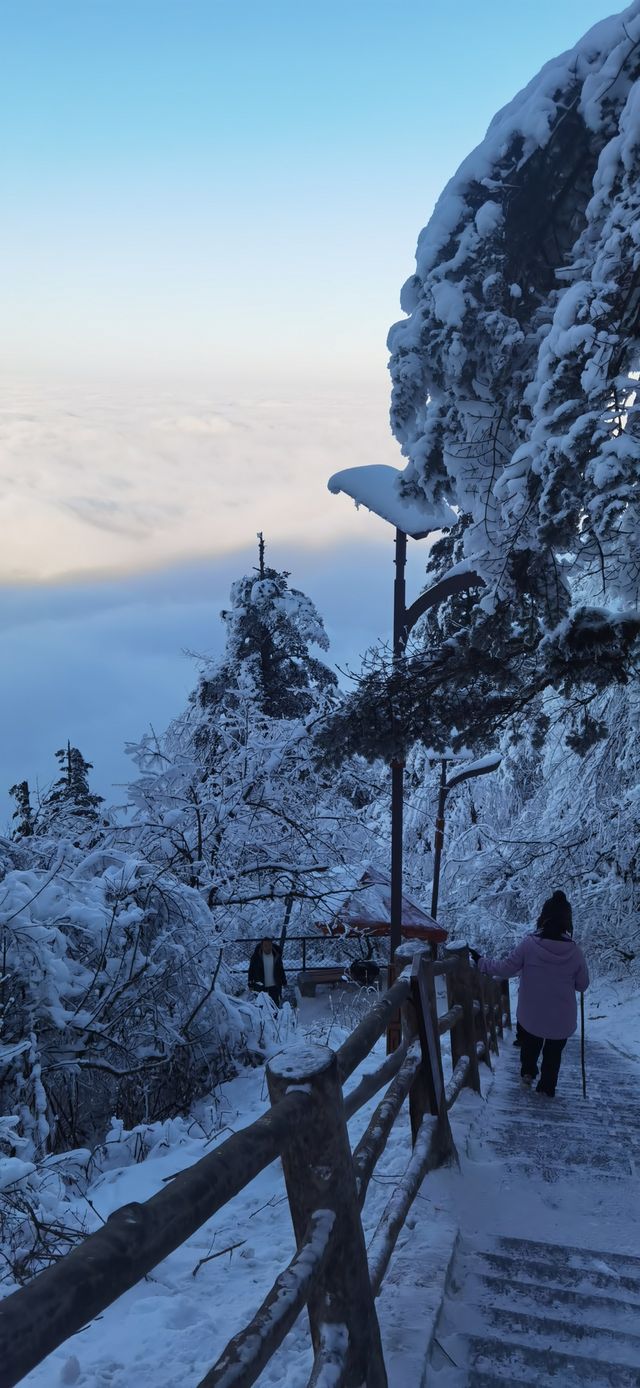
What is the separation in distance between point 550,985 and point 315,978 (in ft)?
36.9

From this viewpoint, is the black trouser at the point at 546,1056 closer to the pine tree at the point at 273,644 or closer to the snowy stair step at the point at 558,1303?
the snowy stair step at the point at 558,1303

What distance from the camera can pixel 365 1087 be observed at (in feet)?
11.5

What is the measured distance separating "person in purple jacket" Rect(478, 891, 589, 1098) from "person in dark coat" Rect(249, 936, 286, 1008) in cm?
404

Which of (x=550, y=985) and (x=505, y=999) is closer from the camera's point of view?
(x=550, y=985)

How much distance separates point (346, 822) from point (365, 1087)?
418 inches

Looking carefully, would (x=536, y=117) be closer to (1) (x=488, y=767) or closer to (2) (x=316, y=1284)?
(2) (x=316, y=1284)

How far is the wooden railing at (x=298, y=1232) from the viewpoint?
1382 millimetres

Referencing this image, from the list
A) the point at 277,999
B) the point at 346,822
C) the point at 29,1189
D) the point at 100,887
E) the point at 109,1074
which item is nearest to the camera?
the point at 29,1189

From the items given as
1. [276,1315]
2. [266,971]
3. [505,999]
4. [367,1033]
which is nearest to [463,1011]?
[367,1033]

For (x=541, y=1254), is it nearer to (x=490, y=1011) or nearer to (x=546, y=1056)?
(x=546, y=1056)

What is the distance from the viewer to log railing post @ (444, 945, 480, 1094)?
6.42m

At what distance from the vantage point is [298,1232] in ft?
8.46

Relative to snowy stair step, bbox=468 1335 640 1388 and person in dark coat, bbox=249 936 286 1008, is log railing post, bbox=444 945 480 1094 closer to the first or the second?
snowy stair step, bbox=468 1335 640 1388

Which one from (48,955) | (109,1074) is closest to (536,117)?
(48,955)
